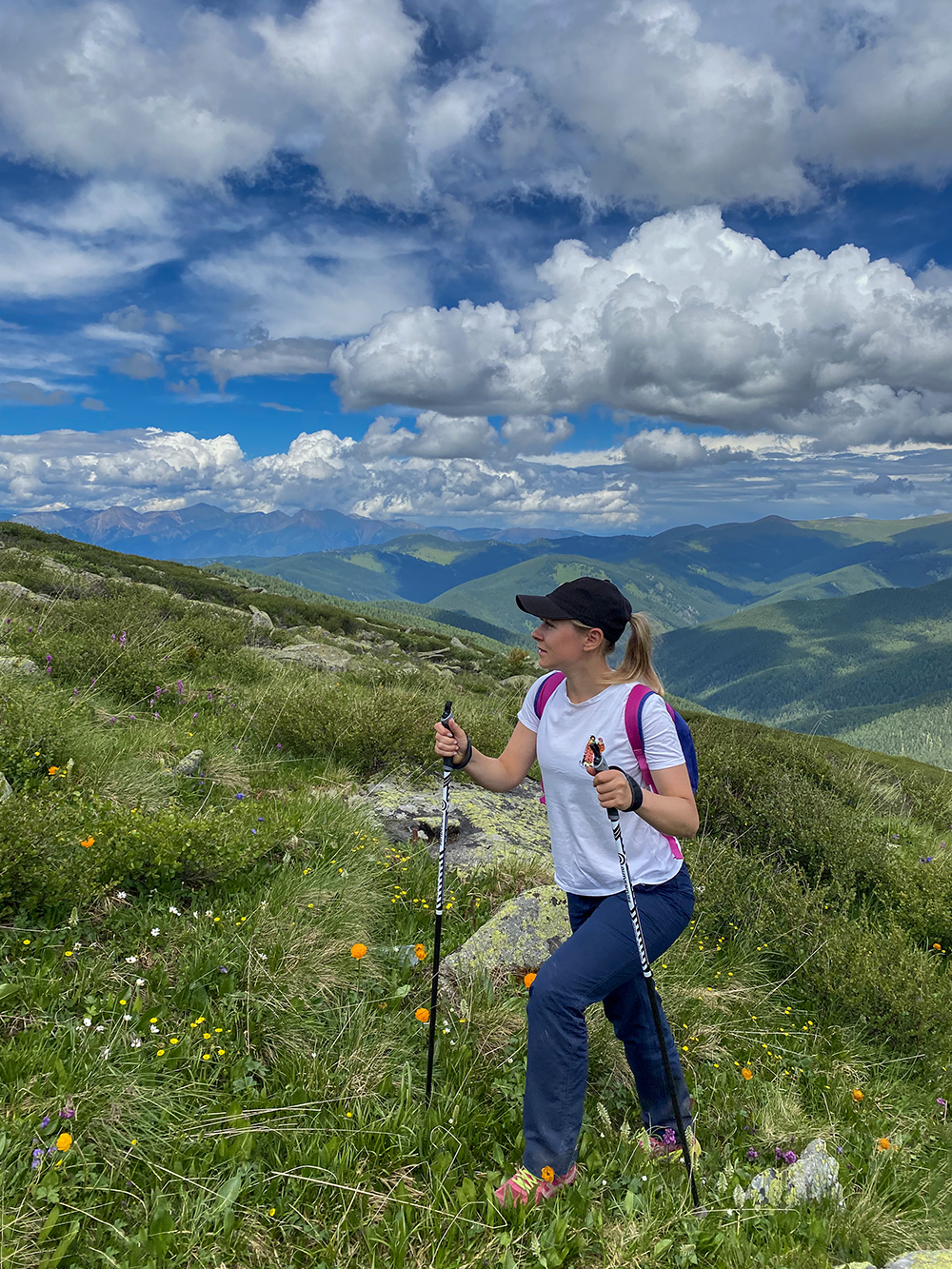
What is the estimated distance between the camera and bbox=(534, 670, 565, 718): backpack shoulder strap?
424 cm

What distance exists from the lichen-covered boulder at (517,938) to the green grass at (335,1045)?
0.52ft

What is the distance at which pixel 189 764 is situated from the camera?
6.79m

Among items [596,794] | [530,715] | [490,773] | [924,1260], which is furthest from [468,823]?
[924,1260]

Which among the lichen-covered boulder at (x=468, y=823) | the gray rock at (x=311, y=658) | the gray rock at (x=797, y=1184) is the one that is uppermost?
the gray rock at (x=311, y=658)

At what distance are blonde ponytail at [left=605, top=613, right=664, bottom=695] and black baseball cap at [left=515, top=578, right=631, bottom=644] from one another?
8 cm

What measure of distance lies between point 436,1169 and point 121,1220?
148 cm

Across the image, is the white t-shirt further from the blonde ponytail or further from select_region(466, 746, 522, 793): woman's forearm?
select_region(466, 746, 522, 793): woman's forearm

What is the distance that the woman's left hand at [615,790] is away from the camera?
3.18m

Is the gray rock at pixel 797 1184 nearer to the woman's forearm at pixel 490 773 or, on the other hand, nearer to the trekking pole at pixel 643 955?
the trekking pole at pixel 643 955

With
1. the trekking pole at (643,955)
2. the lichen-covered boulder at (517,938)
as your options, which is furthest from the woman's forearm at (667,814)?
the lichen-covered boulder at (517,938)

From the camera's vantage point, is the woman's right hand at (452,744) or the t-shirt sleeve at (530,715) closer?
the woman's right hand at (452,744)

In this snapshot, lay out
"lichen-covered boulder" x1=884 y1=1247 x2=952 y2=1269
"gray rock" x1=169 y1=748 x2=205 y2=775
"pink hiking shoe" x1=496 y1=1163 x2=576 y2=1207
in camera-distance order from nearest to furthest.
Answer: "lichen-covered boulder" x1=884 y1=1247 x2=952 y2=1269 → "pink hiking shoe" x1=496 y1=1163 x2=576 y2=1207 → "gray rock" x1=169 y1=748 x2=205 y2=775

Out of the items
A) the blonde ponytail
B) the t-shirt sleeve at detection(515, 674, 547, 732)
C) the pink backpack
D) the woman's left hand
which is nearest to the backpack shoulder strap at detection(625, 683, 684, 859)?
the pink backpack

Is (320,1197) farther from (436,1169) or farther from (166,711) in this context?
(166,711)
